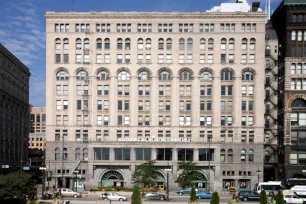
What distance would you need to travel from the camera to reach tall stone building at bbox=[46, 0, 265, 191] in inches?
3706

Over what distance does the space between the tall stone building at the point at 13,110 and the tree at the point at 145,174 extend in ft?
112

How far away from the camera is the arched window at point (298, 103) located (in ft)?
308

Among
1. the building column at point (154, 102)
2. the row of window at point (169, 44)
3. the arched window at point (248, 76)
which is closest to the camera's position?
the building column at point (154, 102)

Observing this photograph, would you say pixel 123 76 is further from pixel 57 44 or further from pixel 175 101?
pixel 57 44

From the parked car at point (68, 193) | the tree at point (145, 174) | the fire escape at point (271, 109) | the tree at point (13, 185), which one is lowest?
the parked car at point (68, 193)

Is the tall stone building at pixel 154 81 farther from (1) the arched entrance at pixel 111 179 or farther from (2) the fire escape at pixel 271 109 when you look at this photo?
(2) the fire escape at pixel 271 109

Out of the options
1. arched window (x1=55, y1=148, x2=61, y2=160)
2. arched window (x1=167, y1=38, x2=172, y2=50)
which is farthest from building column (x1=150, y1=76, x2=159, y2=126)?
arched window (x1=55, y1=148, x2=61, y2=160)

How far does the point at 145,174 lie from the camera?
279 ft

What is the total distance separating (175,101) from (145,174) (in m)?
18.7

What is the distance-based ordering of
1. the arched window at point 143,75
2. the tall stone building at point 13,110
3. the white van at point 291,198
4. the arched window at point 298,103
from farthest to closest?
the tall stone building at point 13,110 < the arched window at point 143,75 < the arched window at point 298,103 < the white van at point 291,198

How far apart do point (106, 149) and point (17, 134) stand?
5143 centimetres

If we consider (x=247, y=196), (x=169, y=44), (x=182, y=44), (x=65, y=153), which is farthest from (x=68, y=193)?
(x=182, y=44)

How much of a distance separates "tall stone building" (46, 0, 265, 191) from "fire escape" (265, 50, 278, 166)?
7.23 meters

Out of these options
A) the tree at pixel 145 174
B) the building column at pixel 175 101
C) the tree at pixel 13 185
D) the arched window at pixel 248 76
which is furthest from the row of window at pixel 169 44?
the tree at pixel 13 185
